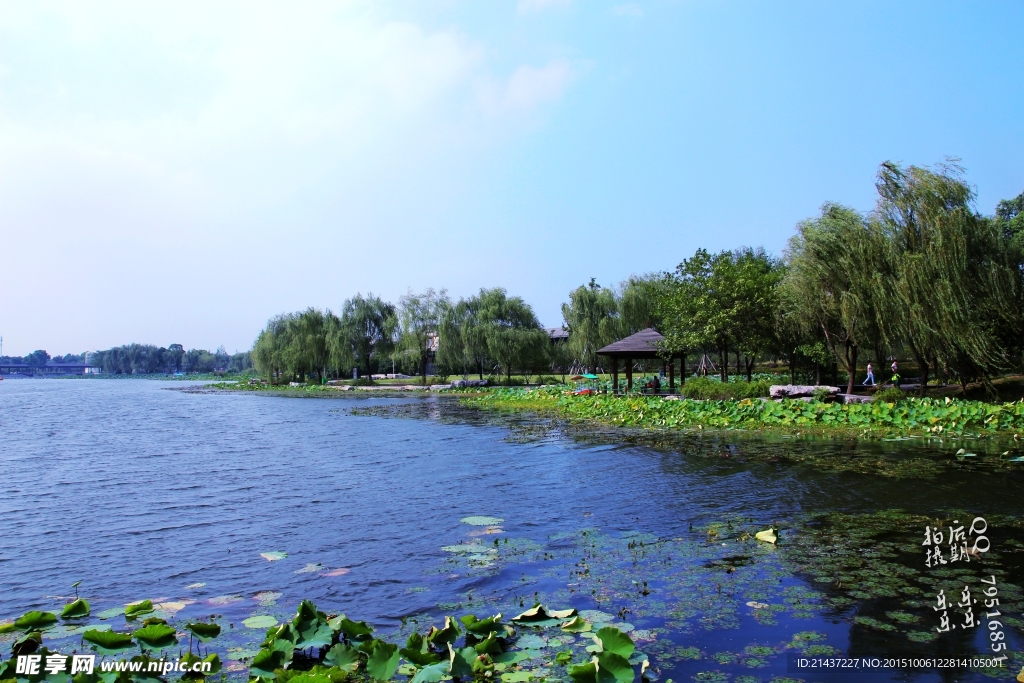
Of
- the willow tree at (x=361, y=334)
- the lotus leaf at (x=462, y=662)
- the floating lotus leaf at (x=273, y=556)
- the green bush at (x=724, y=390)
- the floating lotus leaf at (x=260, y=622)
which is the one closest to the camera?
the lotus leaf at (x=462, y=662)

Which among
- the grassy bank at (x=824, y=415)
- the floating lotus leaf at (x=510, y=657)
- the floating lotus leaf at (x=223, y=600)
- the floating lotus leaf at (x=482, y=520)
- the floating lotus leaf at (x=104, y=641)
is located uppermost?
the grassy bank at (x=824, y=415)

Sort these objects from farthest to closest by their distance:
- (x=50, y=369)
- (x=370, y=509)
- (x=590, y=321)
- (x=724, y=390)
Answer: (x=50, y=369) < (x=590, y=321) < (x=724, y=390) < (x=370, y=509)

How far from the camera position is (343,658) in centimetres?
418

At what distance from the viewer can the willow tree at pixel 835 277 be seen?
1847 centimetres

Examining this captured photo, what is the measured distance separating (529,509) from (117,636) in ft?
18.3

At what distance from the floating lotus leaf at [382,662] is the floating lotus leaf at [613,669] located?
3.89ft

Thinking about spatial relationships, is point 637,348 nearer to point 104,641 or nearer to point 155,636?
point 155,636

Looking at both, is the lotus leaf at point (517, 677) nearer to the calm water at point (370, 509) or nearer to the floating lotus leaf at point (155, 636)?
the calm water at point (370, 509)

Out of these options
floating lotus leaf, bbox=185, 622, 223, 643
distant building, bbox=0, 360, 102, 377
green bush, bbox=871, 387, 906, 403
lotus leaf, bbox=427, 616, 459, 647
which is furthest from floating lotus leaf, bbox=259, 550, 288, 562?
distant building, bbox=0, 360, 102, 377

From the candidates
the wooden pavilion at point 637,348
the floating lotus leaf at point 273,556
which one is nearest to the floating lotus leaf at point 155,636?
the floating lotus leaf at point 273,556

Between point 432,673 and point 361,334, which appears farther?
point 361,334

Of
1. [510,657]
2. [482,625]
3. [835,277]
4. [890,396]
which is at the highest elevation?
[835,277]

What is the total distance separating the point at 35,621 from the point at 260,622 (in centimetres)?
148

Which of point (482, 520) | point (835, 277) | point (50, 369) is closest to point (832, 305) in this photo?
point (835, 277)
